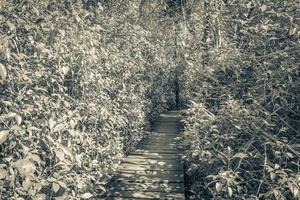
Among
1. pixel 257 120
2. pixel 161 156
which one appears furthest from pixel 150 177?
pixel 257 120

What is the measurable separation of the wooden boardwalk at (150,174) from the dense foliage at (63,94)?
267mm

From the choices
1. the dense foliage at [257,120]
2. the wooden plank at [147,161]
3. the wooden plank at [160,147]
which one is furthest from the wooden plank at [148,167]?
the wooden plank at [160,147]

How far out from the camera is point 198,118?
16.6 ft

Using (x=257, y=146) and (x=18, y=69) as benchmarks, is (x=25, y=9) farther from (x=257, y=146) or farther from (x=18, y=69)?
(x=257, y=146)

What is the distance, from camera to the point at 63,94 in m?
4.13

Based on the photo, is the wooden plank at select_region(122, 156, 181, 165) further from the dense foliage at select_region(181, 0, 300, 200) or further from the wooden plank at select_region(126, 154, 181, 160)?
the dense foliage at select_region(181, 0, 300, 200)

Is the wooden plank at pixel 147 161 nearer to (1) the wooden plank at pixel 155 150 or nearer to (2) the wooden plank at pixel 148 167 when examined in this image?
A: (2) the wooden plank at pixel 148 167

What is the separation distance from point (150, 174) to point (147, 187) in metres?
0.61

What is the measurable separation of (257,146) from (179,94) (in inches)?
424

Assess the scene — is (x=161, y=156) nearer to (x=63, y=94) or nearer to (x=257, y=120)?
(x=63, y=94)

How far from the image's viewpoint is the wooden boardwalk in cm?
517

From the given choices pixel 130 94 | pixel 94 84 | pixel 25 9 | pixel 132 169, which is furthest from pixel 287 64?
pixel 130 94

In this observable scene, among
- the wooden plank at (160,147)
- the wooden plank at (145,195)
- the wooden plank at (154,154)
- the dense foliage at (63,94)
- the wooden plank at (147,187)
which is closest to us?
the dense foliage at (63,94)

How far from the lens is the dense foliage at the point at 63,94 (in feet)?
9.59
